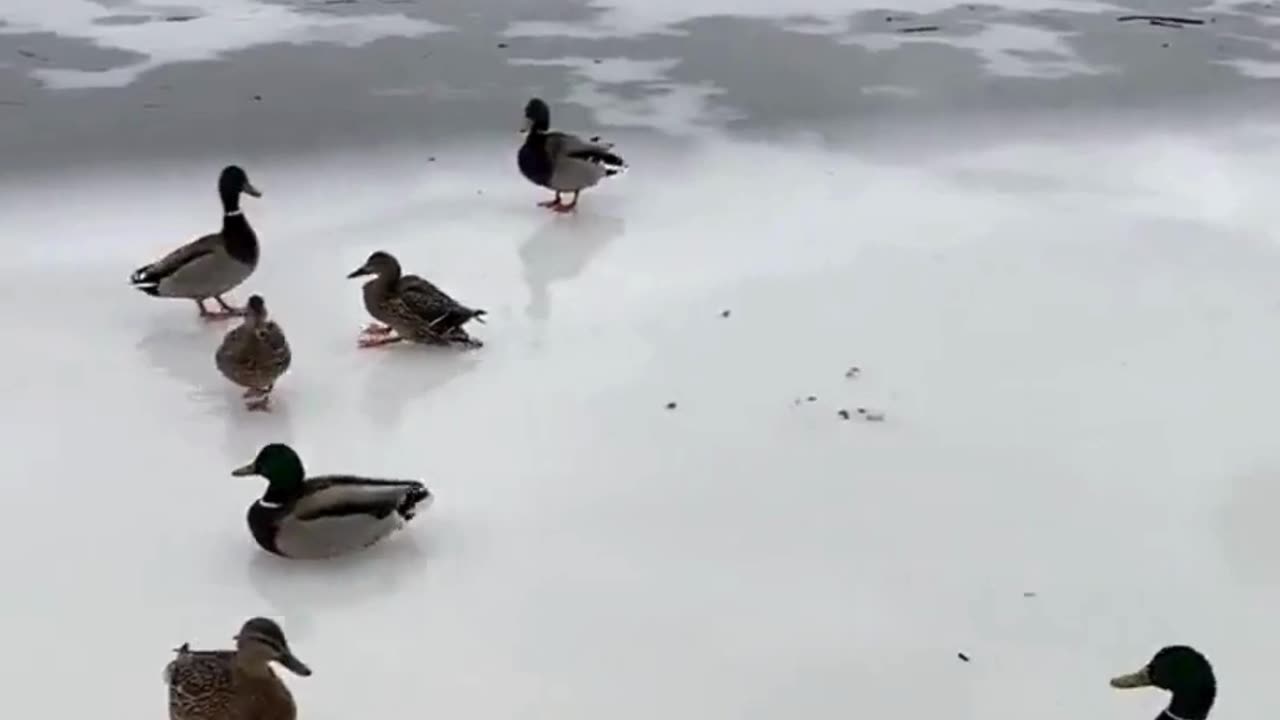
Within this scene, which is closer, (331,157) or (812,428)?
(812,428)

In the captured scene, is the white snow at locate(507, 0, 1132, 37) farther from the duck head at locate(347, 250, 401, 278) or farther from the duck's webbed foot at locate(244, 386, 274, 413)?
the duck's webbed foot at locate(244, 386, 274, 413)

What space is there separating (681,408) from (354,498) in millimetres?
768

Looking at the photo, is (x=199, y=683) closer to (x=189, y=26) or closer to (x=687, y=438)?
(x=687, y=438)

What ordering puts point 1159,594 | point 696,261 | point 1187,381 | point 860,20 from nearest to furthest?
point 1159,594
point 1187,381
point 696,261
point 860,20

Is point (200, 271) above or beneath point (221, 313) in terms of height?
above

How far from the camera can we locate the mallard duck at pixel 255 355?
9.85ft

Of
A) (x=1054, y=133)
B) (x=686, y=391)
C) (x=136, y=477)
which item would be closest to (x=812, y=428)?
(x=686, y=391)

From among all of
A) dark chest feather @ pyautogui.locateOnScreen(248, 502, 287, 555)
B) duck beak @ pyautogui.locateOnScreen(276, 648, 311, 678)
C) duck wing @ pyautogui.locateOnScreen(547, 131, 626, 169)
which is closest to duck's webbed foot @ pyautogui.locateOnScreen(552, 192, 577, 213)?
duck wing @ pyautogui.locateOnScreen(547, 131, 626, 169)

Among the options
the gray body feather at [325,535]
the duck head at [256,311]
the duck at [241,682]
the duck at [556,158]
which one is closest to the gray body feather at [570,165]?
the duck at [556,158]

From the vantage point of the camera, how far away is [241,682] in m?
2.08

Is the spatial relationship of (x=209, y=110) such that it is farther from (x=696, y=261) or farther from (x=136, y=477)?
(x=136, y=477)

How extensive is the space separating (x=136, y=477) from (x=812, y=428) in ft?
3.96

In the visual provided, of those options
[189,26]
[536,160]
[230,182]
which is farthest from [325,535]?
[189,26]

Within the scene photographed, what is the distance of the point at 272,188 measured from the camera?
416cm
